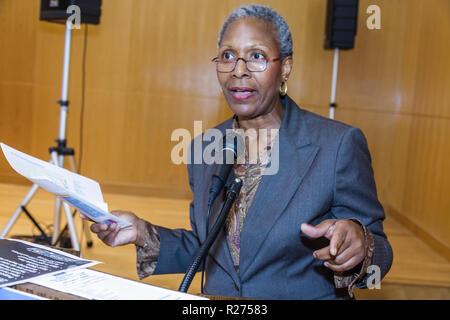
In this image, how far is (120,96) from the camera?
5.56 meters

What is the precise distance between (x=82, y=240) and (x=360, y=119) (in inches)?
129

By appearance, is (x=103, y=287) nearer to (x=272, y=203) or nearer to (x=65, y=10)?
(x=272, y=203)

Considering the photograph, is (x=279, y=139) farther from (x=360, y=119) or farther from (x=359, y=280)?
(x=360, y=119)

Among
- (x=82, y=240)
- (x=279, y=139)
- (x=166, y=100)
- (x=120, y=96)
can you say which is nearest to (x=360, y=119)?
(x=166, y=100)

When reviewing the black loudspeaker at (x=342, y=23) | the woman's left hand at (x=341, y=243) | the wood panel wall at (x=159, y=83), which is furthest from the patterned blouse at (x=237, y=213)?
the wood panel wall at (x=159, y=83)

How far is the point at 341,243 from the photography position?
3.28 ft

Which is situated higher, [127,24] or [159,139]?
[127,24]

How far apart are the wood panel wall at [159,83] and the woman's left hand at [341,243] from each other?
4518mm

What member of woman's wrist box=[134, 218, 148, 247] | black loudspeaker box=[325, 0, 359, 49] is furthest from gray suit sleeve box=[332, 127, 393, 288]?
black loudspeaker box=[325, 0, 359, 49]

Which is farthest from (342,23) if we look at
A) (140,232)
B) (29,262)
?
(29,262)

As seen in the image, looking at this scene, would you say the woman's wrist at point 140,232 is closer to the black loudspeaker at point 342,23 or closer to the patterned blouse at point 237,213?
the patterned blouse at point 237,213

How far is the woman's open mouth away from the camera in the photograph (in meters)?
1.41

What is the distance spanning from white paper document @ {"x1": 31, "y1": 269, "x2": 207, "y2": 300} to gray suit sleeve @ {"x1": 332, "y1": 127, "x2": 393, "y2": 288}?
61cm

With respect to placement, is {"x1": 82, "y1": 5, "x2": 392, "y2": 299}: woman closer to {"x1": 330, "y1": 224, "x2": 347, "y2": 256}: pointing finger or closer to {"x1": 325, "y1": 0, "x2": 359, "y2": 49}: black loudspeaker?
{"x1": 330, "y1": 224, "x2": 347, "y2": 256}: pointing finger
